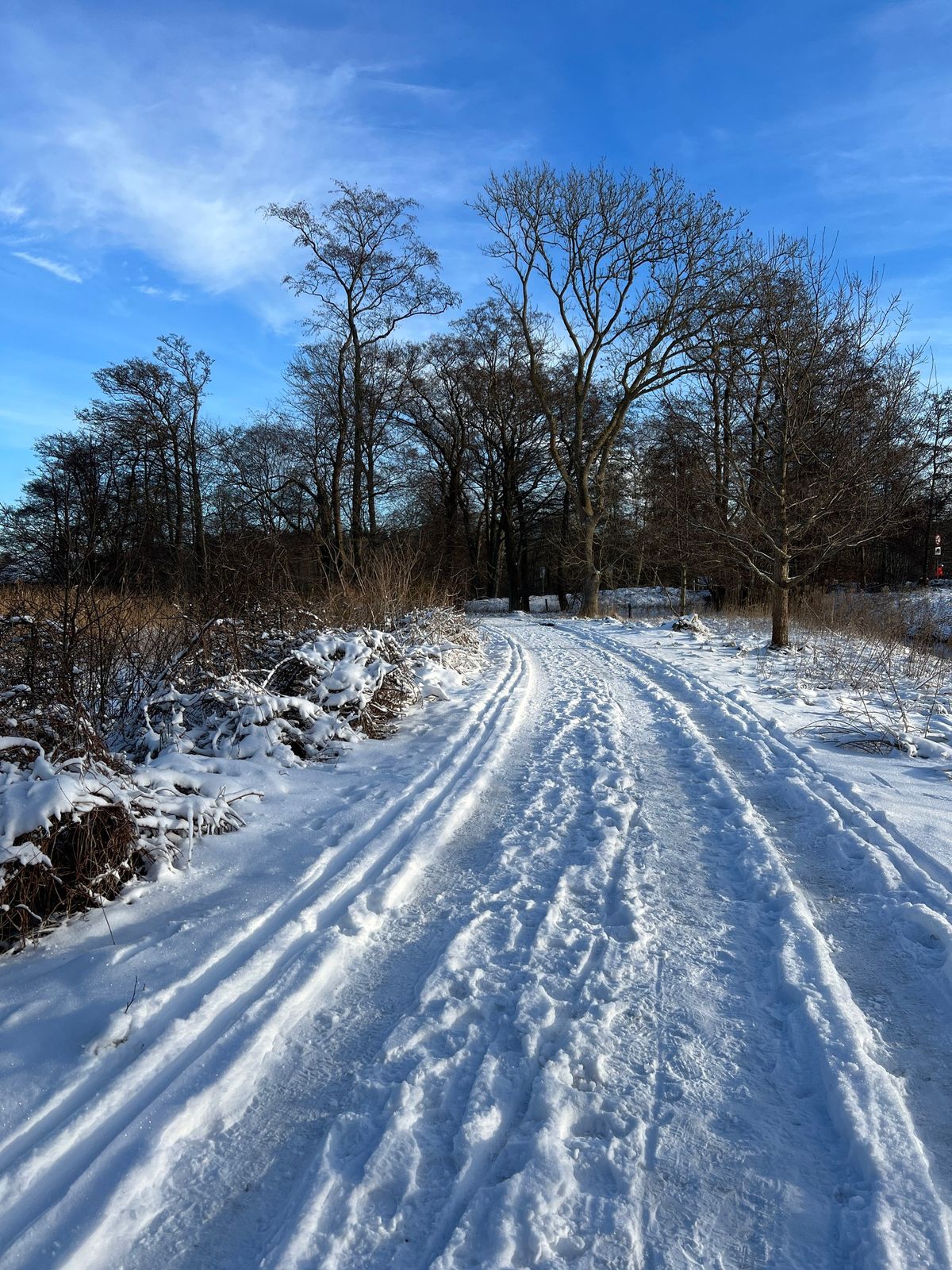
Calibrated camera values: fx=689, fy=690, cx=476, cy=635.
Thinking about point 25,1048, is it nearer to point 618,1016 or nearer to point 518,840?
point 618,1016

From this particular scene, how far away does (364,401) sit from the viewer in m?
24.5

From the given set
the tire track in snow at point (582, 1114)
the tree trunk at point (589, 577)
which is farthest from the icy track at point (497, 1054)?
the tree trunk at point (589, 577)

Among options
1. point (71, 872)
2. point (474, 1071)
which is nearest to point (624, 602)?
point (71, 872)

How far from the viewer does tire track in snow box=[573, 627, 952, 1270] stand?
5.48ft

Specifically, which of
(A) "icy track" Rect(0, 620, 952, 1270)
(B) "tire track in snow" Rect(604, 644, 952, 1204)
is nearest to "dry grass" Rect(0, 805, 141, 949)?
(A) "icy track" Rect(0, 620, 952, 1270)

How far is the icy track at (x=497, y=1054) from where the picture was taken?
1.74m

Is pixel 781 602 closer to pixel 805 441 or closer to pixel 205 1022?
pixel 805 441

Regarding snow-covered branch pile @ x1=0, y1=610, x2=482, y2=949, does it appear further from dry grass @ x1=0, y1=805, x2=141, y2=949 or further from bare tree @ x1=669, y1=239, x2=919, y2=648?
bare tree @ x1=669, y1=239, x2=919, y2=648

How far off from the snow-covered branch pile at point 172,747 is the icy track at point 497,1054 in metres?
0.24

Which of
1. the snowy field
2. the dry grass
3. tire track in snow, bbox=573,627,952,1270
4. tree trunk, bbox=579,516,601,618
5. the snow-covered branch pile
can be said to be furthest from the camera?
the snowy field

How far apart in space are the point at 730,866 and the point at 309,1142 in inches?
99.0

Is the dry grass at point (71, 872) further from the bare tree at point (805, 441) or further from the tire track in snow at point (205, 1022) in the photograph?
the bare tree at point (805, 441)

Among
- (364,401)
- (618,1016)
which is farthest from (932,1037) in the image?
(364,401)

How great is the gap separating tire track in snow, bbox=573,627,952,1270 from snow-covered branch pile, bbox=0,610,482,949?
10.2 ft
